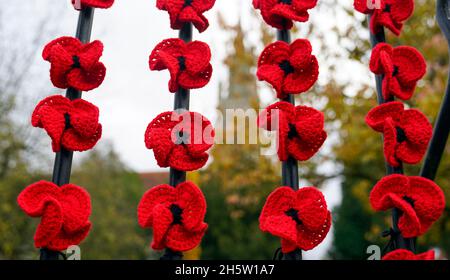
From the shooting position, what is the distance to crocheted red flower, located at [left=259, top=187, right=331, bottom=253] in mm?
896

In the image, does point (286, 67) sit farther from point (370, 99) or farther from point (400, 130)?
point (370, 99)

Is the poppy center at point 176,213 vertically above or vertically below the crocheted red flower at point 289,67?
below

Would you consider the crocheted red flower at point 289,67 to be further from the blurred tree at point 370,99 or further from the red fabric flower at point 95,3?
the blurred tree at point 370,99

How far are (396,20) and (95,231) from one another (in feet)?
36.3

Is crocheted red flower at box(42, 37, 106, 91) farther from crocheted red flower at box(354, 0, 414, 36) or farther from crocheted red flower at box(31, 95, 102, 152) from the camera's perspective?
crocheted red flower at box(354, 0, 414, 36)

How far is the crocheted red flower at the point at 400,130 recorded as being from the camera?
974mm

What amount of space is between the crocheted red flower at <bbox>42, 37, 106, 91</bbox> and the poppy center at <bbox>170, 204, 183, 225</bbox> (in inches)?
13.0

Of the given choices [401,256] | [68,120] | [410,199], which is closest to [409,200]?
[410,199]

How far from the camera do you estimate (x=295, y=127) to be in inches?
38.3

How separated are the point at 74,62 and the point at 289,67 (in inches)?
19.3

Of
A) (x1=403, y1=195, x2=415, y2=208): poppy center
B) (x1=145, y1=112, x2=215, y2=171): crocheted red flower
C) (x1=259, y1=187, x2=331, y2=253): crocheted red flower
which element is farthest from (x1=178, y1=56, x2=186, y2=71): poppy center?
(x1=403, y1=195, x2=415, y2=208): poppy center

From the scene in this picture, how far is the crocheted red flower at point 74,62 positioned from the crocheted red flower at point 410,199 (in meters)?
0.67

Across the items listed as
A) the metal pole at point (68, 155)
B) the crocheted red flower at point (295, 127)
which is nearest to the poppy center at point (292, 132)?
the crocheted red flower at point (295, 127)

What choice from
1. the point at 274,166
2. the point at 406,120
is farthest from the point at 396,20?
the point at 274,166
